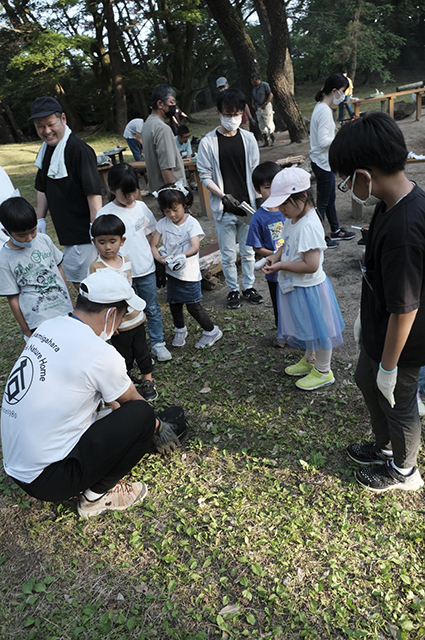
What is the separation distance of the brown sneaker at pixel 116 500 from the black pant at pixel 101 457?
10cm

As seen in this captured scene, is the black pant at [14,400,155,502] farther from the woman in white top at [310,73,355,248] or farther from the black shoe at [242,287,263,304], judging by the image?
the woman in white top at [310,73,355,248]

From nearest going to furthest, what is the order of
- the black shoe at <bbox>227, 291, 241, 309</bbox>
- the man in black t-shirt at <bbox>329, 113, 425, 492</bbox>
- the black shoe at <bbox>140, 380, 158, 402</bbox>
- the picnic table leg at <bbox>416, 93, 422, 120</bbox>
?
the man in black t-shirt at <bbox>329, 113, 425, 492</bbox>, the black shoe at <bbox>140, 380, 158, 402</bbox>, the black shoe at <bbox>227, 291, 241, 309</bbox>, the picnic table leg at <bbox>416, 93, 422, 120</bbox>

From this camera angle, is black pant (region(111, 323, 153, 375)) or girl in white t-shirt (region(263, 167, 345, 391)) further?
black pant (region(111, 323, 153, 375))

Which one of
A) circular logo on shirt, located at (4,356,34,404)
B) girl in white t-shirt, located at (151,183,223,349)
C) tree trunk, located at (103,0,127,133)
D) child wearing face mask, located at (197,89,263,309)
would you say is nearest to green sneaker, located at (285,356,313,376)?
girl in white t-shirt, located at (151,183,223,349)

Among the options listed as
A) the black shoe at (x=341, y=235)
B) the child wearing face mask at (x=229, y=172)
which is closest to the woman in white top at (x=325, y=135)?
the black shoe at (x=341, y=235)

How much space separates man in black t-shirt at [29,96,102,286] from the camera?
10.9 feet

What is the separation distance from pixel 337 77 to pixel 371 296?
3950 mm

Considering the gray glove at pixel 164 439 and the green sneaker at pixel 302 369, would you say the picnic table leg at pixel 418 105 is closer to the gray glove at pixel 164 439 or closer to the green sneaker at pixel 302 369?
the green sneaker at pixel 302 369

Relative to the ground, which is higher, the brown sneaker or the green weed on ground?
the brown sneaker

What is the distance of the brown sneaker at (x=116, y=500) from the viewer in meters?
2.53

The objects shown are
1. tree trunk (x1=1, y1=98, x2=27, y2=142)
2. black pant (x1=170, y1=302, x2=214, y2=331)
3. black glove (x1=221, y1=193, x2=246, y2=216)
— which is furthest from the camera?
tree trunk (x1=1, y1=98, x2=27, y2=142)

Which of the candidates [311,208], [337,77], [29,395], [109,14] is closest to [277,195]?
[311,208]

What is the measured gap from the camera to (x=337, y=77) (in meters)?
4.98

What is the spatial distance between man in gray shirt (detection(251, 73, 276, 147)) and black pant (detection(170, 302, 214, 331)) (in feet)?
29.1
